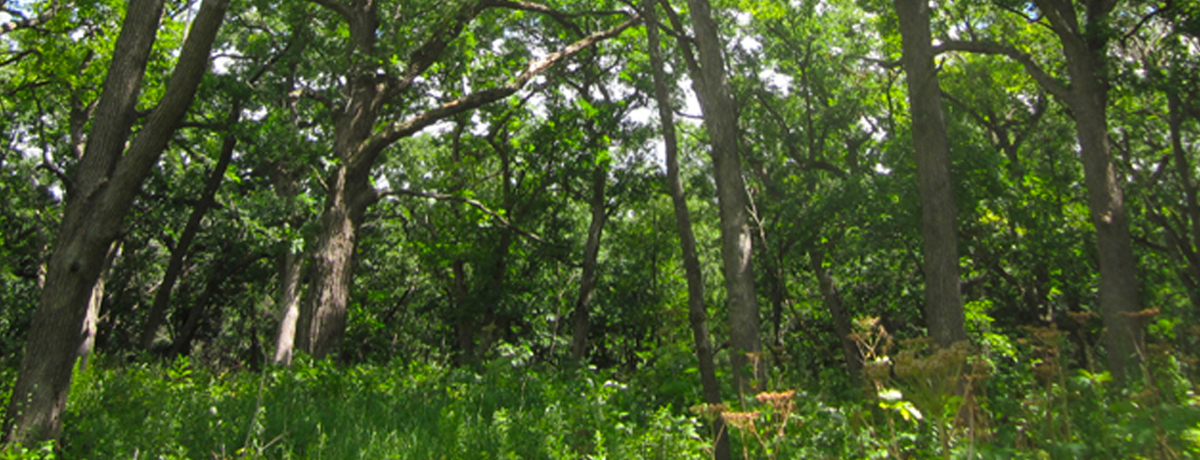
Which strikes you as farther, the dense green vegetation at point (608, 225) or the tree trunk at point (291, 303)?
the tree trunk at point (291, 303)

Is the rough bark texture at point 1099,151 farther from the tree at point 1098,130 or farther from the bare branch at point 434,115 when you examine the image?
the bare branch at point 434,115

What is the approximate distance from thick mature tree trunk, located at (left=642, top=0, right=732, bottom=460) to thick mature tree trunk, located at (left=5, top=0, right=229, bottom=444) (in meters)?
4.12

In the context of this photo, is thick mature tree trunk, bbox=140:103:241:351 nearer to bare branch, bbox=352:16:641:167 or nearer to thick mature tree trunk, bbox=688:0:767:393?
bare branch, bbox=352:16:641:167

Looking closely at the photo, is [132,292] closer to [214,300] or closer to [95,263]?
[214,300]

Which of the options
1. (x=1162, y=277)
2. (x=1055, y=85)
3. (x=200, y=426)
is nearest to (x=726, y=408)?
(x=200, y=426)

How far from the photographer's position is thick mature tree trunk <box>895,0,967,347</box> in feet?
27.9

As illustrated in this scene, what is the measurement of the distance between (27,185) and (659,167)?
16.8 metres

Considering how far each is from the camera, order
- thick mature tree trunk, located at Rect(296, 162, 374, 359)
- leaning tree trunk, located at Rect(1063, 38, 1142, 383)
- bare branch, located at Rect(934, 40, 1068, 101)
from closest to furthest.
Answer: bare branch, located at Rect(934, 40, 1068, 101), thick mature tree trunk, located at Rect(296, 162, 374, 359), leaning tree trunk, located at Rect(1063, 38, 1142, 383)

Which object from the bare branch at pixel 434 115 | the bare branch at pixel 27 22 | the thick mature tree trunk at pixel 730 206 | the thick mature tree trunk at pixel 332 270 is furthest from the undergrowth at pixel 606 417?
the bare branch at pixel 27 22

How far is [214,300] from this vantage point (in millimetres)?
27328

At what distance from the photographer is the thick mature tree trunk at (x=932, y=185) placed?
8.51 meters

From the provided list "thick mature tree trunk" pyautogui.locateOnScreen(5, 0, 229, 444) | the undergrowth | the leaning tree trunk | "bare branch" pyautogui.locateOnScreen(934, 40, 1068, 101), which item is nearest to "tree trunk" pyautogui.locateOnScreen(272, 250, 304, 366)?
the undergrowth

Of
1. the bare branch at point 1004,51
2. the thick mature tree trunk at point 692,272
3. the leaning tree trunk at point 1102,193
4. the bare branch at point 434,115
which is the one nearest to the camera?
the thick mature tree trunk at point 692,272

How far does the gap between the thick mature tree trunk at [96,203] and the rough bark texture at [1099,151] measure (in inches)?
459
